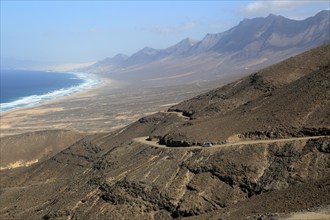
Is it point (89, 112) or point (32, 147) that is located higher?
point (32, 147)

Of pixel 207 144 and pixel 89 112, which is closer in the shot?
pixel 207 144

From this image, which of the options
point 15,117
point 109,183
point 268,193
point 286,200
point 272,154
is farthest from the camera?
point 15,117

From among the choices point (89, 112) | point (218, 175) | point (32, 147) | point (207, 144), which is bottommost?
point (89, 112)

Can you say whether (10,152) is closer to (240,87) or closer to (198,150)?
(240,87)

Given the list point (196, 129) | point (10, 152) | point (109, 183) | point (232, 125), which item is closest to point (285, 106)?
point (232, 125)

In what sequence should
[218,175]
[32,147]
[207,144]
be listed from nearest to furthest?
[218,175], [207,144], [32,147]

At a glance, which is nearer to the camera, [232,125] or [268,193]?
[268,193]

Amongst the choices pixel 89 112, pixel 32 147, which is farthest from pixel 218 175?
pixel 89 112

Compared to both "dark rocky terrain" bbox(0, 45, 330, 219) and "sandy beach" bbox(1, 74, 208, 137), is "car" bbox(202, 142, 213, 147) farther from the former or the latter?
"sandy beach" bbox(1, 74, 208, 137)

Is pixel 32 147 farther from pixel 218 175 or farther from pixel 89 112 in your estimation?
pixel 89 112
